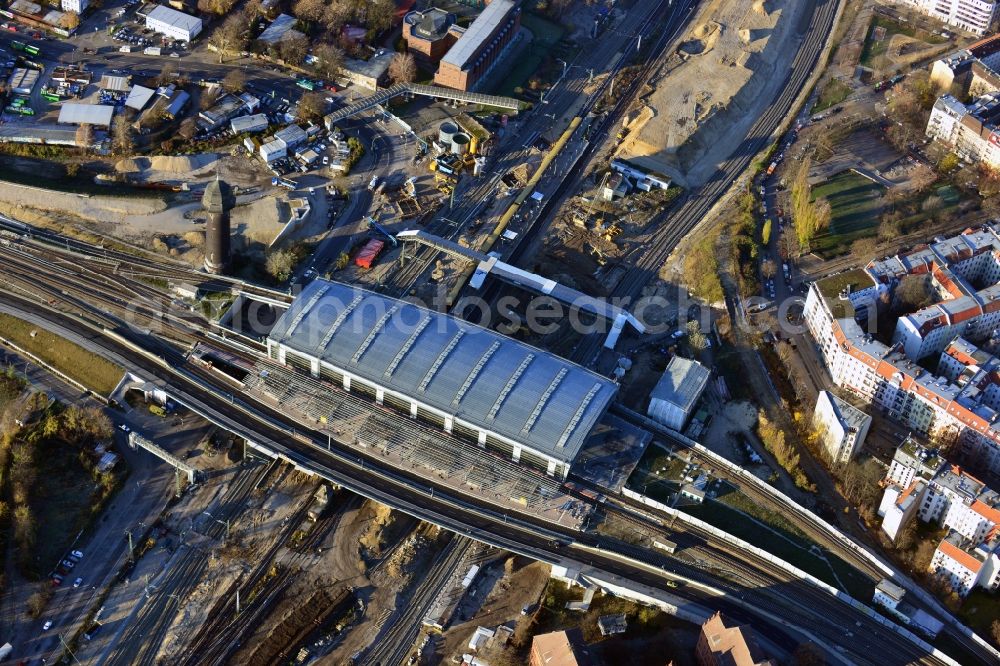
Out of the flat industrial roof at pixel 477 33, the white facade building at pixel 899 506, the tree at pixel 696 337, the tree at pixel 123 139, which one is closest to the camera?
the white facade building at pixel 899 506

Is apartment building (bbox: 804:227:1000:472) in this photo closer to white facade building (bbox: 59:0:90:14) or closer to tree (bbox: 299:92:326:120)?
tree (bbox: 299:92:326:120)

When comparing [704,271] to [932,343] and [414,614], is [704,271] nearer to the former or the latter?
[932,343]

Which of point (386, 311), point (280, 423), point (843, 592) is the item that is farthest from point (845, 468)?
point (280, 423)

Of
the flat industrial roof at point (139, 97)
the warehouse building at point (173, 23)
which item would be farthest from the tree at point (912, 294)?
the warehouse building at point (173, 23)

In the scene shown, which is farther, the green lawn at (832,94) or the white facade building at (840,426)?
the green lawn at (832,94)

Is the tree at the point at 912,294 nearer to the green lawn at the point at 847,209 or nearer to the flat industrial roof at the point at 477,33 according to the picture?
the green lawn at the point at 847,209

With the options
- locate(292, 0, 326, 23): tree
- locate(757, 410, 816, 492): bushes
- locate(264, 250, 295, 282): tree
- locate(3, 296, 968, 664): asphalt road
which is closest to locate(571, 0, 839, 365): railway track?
locate(757, 410, 816, 492): bushes

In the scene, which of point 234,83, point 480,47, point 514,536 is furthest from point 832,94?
point 514,536
